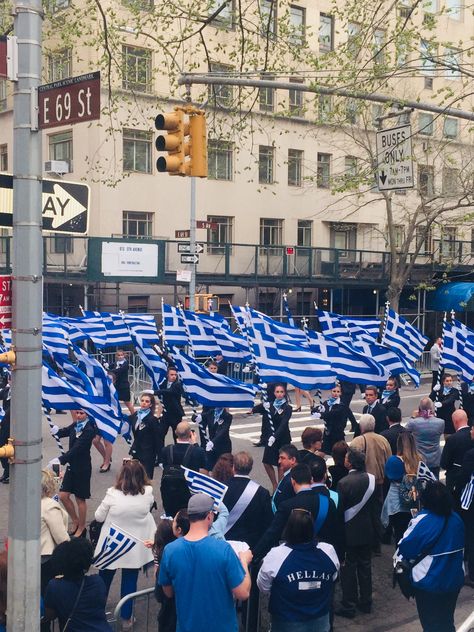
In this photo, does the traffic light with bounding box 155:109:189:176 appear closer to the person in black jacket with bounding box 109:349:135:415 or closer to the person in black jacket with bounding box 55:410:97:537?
the person in black jacket with bounding box 55:410:97:537

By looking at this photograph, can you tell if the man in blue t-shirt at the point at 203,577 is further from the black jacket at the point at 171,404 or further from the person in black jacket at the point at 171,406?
the black jacket at the point at 171,404

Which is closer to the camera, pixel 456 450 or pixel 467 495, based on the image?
pixel 467 495

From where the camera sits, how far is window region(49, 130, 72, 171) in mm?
29930

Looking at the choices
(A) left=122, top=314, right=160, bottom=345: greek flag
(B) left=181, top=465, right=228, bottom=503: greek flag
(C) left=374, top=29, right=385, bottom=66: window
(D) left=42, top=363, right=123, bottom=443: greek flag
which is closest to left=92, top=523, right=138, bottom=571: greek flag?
(B) left=181, top=465, right=228, bottom=503: greek flag

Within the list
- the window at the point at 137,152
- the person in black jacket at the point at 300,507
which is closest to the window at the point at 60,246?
the window at the point at 137,152

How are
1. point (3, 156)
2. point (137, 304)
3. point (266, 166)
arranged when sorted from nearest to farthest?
point (137, 304), point (3, 156), point (266, 166)

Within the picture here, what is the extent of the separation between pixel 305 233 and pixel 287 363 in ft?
79.7

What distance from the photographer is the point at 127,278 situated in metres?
25.9

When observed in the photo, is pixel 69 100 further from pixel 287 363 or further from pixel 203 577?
pixel 287 363

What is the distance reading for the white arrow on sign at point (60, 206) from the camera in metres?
5.48

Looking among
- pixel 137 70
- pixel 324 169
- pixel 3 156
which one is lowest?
pixel 137 70

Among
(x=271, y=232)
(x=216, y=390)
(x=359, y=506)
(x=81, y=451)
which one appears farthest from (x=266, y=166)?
(x=359, y=506)

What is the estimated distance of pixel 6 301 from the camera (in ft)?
17.0

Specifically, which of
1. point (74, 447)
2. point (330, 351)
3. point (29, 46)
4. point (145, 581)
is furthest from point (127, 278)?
point (29, 46)
